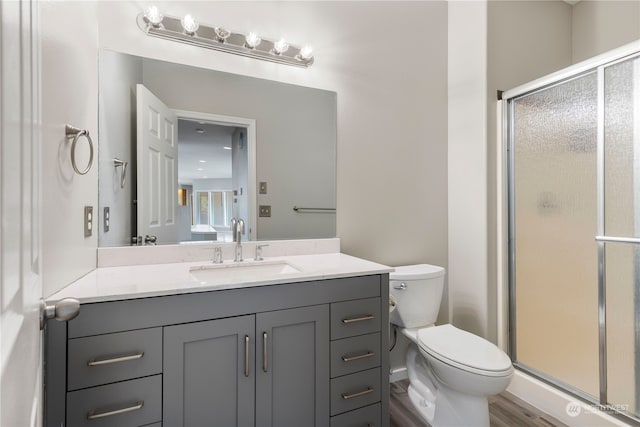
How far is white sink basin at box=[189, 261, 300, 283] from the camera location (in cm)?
145

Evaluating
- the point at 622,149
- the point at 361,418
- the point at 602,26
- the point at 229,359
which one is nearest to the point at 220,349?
the point at 229,359

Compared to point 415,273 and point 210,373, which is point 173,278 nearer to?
point 210,373

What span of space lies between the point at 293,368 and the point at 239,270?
533 mm

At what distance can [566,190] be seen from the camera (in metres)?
1.79

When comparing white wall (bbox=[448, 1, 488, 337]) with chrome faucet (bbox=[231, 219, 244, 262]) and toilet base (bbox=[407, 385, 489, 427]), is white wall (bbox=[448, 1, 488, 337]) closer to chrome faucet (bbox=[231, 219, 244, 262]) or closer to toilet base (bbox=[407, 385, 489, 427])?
toilet base (bbox=[407, 385, 489, 427])

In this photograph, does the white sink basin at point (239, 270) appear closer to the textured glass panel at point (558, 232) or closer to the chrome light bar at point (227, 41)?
the chrome light bar at point (227, 41)

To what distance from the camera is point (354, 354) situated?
1338mm

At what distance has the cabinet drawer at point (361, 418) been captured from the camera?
4.28ft

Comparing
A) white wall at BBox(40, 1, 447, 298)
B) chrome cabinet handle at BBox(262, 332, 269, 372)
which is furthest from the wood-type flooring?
chrome cabinet handle at BBox(262, 332, 269, 372)

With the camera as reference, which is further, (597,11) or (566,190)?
(597,11)

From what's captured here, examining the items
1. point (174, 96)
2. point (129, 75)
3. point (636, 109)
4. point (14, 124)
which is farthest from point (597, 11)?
point (14, 124)

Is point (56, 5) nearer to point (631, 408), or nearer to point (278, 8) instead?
point (278, 8)

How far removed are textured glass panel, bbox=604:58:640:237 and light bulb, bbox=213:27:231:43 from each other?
1926 millimetres

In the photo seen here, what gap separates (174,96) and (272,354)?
1.31 metres
